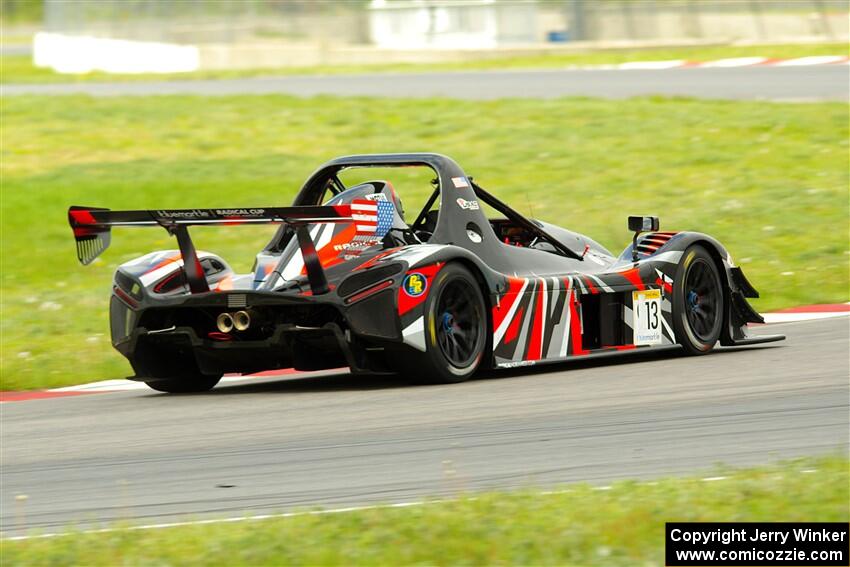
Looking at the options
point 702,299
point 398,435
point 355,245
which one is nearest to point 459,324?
point 355,245

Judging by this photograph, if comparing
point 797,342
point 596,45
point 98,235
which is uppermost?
point 596,45

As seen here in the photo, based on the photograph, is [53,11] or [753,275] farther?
[53,11]

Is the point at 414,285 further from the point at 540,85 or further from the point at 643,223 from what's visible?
the point at 540,85

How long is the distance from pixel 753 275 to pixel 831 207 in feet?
9.30

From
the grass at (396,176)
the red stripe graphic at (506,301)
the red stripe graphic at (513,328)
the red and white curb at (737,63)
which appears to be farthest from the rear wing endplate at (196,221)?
the red and white curb at (737,63)

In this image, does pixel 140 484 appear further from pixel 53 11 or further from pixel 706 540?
pixel 53 11

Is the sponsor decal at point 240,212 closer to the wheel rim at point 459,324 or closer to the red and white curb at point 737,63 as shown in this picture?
the wheel rim at point 459,324

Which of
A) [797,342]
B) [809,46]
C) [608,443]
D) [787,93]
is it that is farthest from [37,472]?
[809,46]

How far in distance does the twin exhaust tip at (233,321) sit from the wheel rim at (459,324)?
1.20 meters

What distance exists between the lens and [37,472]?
23.8 feet

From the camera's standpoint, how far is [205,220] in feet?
28.9

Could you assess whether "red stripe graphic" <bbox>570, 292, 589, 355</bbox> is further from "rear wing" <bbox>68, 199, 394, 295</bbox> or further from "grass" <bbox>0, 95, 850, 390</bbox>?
"grass" <bbox>0, 95, 850, 390</bbox>

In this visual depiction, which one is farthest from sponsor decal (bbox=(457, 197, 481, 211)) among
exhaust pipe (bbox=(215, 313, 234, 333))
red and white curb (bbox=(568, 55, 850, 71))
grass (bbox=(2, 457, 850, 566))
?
red and white curb (bbox=(568, 55, 850, 71))

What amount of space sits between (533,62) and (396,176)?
51.2ft
